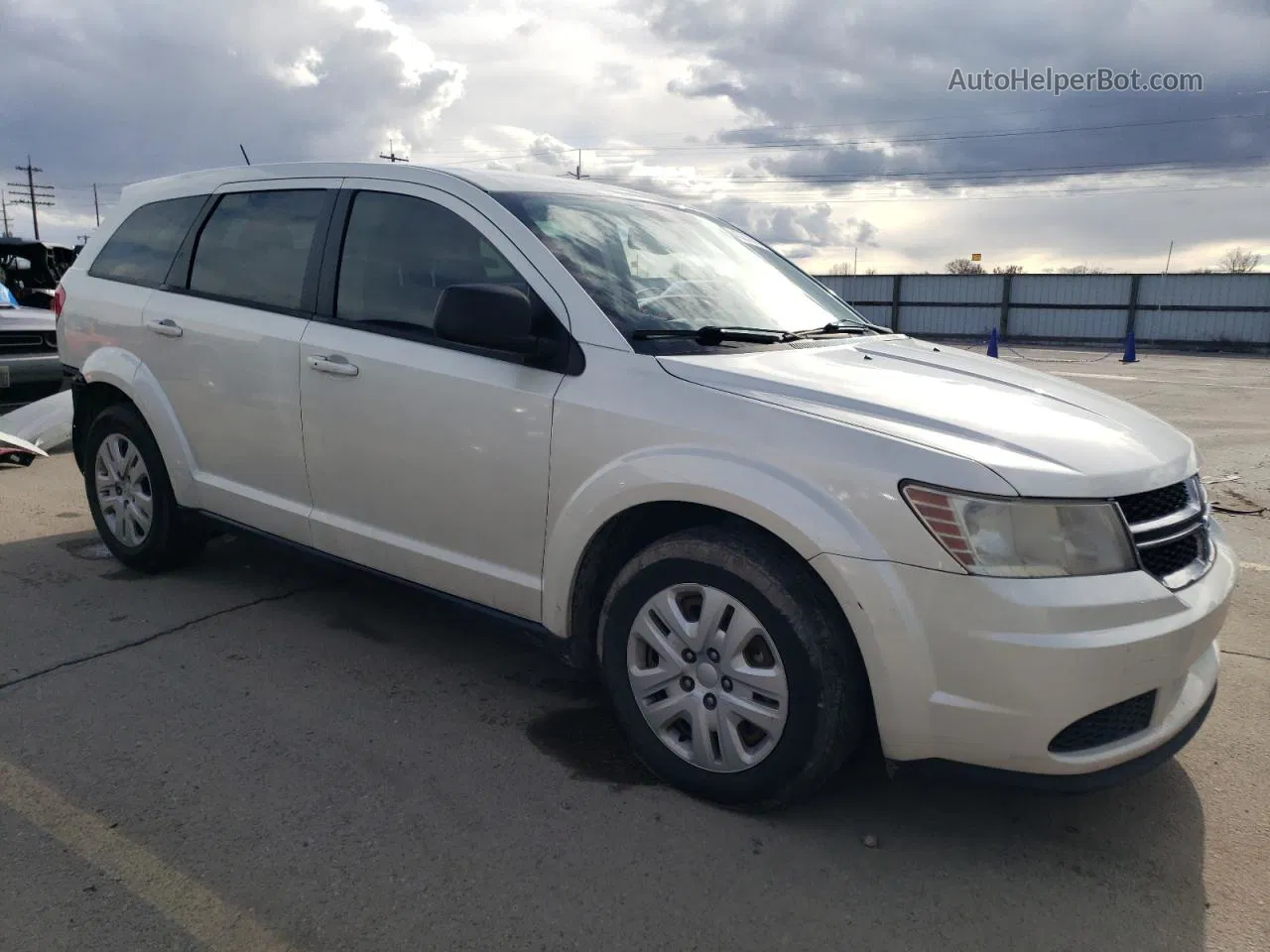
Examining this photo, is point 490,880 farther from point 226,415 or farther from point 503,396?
point 226,415

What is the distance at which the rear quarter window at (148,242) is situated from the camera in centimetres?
447

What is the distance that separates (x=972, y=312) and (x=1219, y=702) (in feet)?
103

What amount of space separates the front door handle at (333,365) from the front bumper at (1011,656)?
190cm

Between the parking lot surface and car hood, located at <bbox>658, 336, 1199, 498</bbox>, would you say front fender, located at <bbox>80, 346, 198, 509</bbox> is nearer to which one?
the parking lot surface

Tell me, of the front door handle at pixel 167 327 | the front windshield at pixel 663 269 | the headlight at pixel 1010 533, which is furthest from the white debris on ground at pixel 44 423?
the headlight at pixel 1010 533

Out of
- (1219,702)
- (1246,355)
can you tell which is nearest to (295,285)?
(1219,702)

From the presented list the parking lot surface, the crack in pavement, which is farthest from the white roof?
the crack in pavement

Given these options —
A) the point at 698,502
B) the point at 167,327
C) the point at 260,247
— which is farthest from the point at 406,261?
the point at 698,502

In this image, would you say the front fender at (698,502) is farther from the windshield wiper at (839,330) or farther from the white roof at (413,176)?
the white roof at (413,176)

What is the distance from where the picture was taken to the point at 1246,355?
25578 mm

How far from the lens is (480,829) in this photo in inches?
106

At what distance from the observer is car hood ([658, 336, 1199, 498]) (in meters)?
2.43

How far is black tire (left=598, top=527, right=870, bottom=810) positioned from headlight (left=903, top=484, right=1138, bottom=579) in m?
0.38

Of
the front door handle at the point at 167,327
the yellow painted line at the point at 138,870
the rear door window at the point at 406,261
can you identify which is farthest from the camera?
the front door handle at the point at 167,327
